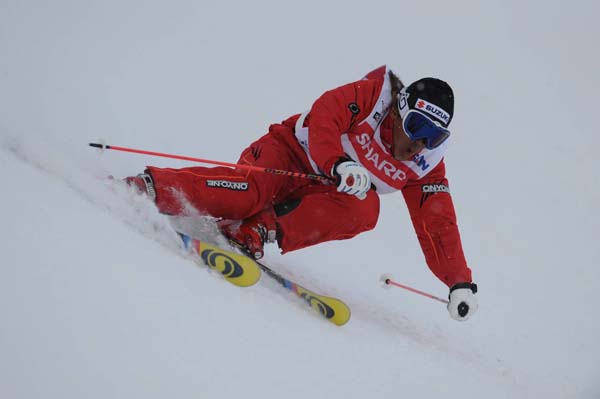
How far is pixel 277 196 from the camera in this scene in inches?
147

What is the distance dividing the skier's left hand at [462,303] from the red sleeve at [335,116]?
946 mm

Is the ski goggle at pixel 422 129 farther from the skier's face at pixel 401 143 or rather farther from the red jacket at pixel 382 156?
the red jacket at pixel 382 156

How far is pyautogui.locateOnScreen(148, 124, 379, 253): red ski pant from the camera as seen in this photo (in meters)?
3.23

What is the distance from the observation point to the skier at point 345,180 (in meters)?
3.28

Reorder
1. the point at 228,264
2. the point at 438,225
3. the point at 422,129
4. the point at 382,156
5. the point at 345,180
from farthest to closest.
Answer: the point at 438,225 < the point at 382,156 < the point at 422,129 < the point at 345,180 < the point at 228,264

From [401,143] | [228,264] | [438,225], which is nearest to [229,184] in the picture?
[228,264]

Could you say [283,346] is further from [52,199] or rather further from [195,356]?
[52,199]

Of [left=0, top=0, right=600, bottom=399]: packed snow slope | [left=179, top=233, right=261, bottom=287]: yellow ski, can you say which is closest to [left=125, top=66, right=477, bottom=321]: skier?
[left=0, top=0, right=600, bottom=399]: packed snow slope

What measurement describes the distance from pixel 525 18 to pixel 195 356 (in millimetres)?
9873

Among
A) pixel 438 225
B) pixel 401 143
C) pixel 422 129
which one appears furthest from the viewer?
pixel 438 225

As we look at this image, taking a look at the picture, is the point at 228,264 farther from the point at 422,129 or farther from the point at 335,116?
the point at 422,129

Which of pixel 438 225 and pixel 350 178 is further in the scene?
pixel 438 225

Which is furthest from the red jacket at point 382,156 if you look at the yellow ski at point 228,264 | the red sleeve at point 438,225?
the yellow ski at point 228,264

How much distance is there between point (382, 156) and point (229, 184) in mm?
837
